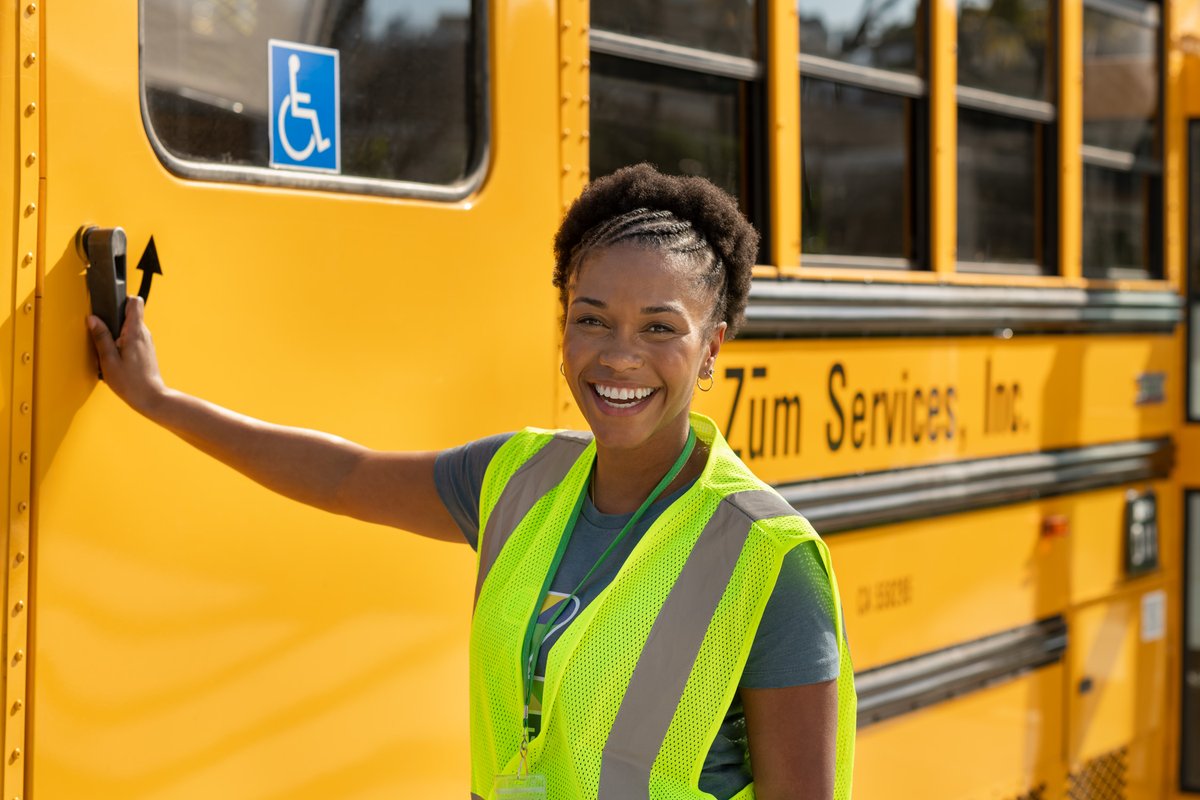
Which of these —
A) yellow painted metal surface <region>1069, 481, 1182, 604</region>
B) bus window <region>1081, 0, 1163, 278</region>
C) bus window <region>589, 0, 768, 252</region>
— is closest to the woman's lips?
bus window <region>589, 0, 768, 252</region>

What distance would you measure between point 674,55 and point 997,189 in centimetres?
109

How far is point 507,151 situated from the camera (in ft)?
7.26

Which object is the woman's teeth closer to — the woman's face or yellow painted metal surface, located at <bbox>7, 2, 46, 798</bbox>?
the woman's face

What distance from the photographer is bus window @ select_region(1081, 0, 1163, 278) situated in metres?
3.64

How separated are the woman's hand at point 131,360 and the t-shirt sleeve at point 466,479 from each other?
35cm

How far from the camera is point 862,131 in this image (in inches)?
117

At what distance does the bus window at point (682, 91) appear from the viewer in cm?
243

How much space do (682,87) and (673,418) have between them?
104cm

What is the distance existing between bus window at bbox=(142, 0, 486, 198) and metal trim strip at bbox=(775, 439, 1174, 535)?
91 centimetres

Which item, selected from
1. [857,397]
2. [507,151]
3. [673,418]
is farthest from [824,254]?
[673,418]

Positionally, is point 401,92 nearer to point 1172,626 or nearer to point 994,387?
point 994,387

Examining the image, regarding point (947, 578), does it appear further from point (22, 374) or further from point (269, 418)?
point (22, 374)

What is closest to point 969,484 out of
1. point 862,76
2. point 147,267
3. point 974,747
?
point 974,747

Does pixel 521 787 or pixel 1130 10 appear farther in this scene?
pixel 1130 10
